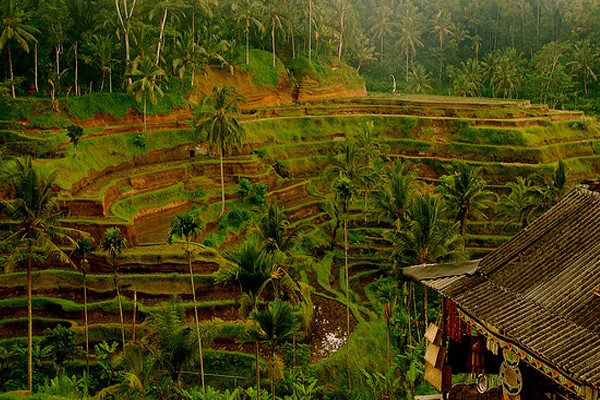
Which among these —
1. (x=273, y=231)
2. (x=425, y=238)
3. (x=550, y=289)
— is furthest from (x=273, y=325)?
(x=550, y=289)

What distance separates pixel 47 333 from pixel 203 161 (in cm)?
2004

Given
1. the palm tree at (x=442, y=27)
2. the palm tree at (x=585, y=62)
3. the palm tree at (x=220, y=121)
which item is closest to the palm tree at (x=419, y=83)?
the palm tree at (x=442, y=27)

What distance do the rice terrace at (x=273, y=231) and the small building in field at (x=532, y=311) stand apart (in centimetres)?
5

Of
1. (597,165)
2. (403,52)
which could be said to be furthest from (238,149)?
(403,52)

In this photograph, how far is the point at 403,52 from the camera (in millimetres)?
88250

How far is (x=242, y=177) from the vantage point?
39.9 metres

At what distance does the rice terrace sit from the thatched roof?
5 centimetres

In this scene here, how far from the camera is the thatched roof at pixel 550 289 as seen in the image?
10.5 meters

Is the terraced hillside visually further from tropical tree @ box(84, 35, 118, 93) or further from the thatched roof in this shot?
the thatched roof

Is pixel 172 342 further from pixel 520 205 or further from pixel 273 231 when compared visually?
pixel 520 205

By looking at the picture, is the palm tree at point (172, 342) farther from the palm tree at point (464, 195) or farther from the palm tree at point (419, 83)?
the palm tree at point (419, 83)

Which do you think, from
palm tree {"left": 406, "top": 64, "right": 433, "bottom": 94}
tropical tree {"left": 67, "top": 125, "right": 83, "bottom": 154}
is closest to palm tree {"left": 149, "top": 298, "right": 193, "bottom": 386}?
tropical tree {"left": 67, "top": 125, "right": 83, "bottom": 154}

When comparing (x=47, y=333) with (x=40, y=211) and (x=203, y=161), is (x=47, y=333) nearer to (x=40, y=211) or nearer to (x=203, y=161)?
(x=40, y=211)

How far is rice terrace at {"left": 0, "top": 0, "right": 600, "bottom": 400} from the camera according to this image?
45.4 feet
